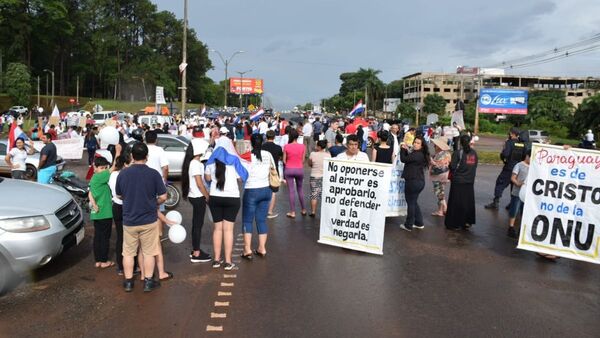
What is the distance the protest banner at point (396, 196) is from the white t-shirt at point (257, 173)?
324 centimetres

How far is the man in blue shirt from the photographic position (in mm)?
5234

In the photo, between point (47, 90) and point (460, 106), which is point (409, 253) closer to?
point (460, 106)

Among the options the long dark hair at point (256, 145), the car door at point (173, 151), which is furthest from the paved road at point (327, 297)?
the car door at point (173, 151)

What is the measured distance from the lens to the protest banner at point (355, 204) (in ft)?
23.3

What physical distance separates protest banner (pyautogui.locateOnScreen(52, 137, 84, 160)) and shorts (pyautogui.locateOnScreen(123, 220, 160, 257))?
42.0 ft

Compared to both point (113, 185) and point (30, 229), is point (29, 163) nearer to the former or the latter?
point (113, 185)

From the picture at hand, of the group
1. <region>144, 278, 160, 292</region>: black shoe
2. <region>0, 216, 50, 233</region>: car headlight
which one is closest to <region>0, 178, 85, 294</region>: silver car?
<region>0, 216, 50, 233</region>: car headlight

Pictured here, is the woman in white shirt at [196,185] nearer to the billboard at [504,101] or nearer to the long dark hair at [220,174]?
the long dark hair at [220,174]

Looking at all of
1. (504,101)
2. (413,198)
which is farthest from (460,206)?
(504,101)

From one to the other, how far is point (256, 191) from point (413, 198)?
10.1 ft

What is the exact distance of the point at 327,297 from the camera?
5445mm

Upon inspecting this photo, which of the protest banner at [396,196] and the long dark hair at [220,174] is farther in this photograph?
the protest banner at [396,196]

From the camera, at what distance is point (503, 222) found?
954 cm

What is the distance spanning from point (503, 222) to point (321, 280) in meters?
5.11
